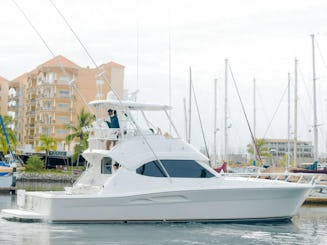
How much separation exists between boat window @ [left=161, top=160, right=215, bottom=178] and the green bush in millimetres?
47994

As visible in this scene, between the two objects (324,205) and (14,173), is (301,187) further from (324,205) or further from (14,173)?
(14,173)

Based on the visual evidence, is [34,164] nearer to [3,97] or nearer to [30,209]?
[3,97]

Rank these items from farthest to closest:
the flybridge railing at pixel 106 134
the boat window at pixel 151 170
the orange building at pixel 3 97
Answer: the orange building at pixel 3 97 → the flybridge railing at pixel 106 134 → the boat window at pixel 151 170

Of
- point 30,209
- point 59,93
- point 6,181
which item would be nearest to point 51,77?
point 59,93

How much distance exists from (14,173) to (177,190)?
80.3ft

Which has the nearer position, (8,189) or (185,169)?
(185,169)

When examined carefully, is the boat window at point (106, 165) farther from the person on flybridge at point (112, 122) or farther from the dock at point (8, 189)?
the dock at point (8, 189)

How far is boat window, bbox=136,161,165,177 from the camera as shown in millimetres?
19906

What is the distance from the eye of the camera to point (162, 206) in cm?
1956

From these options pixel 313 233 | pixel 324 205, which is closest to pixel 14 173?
pixel 324 205

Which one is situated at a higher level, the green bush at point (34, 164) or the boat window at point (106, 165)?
the boat window at point (106, 165)

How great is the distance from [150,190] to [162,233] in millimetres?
1945

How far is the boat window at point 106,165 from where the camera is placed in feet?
68.9

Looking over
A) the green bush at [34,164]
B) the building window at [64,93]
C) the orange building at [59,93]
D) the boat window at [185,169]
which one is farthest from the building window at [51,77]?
the boat window at [185,169]
